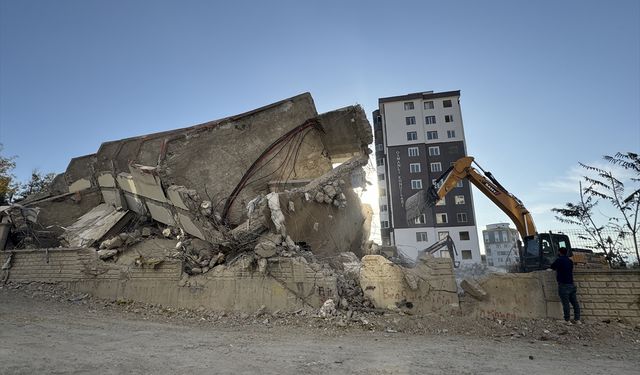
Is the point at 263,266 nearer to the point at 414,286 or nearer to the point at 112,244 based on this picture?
the point at 414,286

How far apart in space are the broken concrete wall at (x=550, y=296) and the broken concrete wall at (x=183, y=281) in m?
2.76

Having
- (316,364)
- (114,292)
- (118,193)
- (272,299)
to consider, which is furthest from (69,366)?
(118,193)

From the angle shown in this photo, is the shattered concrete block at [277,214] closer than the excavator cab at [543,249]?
Yes

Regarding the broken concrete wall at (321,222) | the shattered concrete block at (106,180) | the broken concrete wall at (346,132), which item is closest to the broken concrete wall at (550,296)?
the broken concrete wall at (321,222)

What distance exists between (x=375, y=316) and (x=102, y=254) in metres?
6.75

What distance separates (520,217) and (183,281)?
10.5 m

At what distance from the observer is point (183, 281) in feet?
24.4

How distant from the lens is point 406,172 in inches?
1341

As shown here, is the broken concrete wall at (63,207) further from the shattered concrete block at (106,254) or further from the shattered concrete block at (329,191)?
the shattered concrete block at (329,191)

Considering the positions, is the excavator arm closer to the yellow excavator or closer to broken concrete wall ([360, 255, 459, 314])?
the yellow excavator

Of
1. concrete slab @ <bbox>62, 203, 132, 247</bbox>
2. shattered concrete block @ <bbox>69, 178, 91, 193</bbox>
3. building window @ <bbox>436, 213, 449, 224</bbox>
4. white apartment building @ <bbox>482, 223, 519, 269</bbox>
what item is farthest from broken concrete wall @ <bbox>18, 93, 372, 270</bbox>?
white apartment building @ <bbox>482, 223, 519, 269</bbox>

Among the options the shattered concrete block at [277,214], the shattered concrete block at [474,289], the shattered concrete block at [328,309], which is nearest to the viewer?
the shattered concrete block at [474,289]

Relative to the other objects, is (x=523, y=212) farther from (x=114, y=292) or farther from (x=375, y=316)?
(x=114, y=292)

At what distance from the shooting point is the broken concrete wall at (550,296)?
17.8 feet
